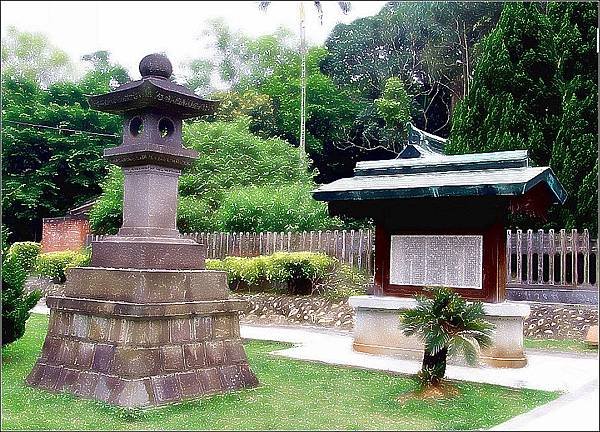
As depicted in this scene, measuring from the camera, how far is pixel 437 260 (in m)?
10.5

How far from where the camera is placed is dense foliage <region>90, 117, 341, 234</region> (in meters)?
19.2

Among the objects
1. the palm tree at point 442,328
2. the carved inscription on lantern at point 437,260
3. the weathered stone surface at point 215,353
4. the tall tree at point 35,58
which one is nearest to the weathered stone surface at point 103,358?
the weathered stone surface at point 215,353

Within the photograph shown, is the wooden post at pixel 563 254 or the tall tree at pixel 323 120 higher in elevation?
the tall tree at pixel 323 120

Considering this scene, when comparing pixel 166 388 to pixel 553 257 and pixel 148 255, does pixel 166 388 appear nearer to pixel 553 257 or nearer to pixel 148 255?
pixel 148 255

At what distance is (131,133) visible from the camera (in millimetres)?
8445

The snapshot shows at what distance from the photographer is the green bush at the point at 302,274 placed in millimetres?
15719

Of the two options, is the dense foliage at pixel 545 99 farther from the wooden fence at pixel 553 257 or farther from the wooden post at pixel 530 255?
the wooden post at pixel 530 255

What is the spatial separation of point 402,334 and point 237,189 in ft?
37.8

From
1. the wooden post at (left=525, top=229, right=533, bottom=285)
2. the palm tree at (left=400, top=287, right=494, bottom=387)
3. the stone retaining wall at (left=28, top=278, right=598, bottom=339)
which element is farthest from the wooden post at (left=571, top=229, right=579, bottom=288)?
the palm tree at (left=400, top=287, right=494, bottom=387)

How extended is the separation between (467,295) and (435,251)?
2.77ft

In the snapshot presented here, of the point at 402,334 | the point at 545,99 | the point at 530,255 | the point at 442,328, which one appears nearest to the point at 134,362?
the point at 442,328

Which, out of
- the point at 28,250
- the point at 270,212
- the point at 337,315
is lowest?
the point at 337,315

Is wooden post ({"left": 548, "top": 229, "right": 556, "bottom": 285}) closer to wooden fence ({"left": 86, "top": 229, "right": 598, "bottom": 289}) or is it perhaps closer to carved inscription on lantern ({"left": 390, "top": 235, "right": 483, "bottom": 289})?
wooden fence ({"left": 86, "top": 229, "right": 598, "bottom": 289})

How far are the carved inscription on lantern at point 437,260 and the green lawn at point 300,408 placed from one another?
7.15 feet
